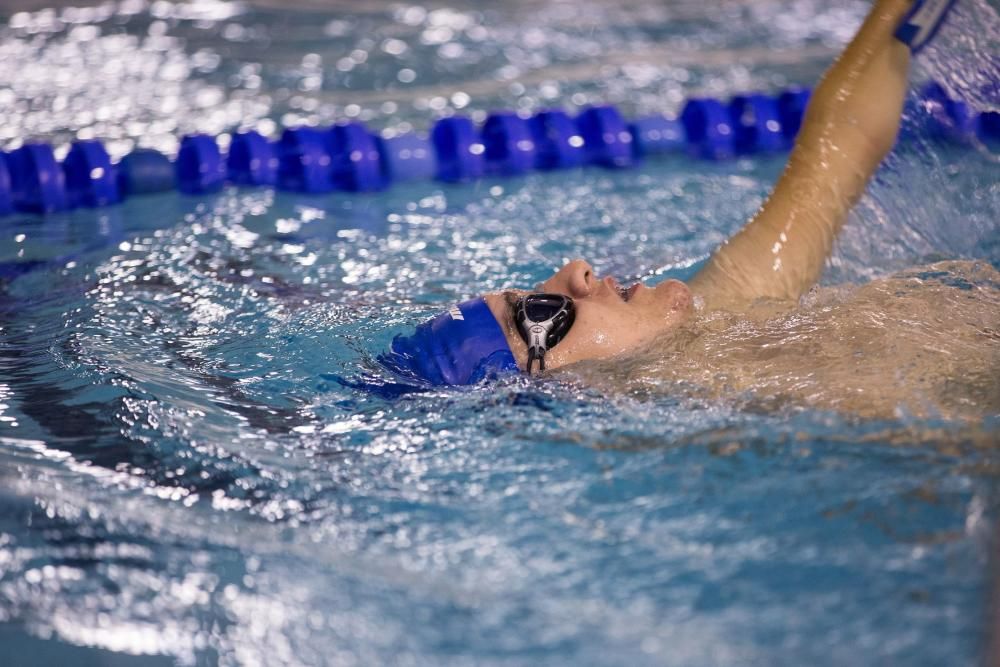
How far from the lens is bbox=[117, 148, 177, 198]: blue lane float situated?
4.27 meters

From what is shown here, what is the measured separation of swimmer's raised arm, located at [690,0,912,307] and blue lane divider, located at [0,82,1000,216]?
1.83 meters

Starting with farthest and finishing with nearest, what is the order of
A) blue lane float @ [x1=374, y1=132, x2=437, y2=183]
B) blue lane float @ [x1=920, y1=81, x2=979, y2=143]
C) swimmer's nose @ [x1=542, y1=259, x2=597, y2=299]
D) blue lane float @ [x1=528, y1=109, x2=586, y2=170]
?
blue lane float @ [x1=528, y1=109, x2=586, y2=170] < blue lane float @ [x1=374, y1=132, x2=437, y2=183] < blue lane float @ [x1=920, y1=81, x2=979, y2=143] < swimmer's nose @ [x1=542, y1=259, x2=597, y2=299]

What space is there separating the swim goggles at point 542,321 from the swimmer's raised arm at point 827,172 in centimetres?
58

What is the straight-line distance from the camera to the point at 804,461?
192 cm

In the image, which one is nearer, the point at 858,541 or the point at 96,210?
the point at 858,541

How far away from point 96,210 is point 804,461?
10.3 feet

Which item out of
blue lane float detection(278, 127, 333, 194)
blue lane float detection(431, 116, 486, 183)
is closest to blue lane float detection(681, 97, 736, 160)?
blue lane float detection(431, 116, 486, 183)

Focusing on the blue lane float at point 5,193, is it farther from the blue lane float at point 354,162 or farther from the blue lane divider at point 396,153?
the blue lane float at point 354,162

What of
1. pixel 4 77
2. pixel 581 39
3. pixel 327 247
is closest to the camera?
pixel 327 247

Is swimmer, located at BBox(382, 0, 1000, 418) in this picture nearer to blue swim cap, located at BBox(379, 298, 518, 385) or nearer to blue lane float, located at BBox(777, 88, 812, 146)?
blue swim cap, located at BBox(379, 298, 518, 385)

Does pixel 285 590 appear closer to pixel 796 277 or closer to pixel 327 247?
pixel 796 277

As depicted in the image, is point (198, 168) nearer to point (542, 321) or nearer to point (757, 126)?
point (757, 126)

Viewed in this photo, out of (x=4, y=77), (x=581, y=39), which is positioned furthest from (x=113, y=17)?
(x=581, y=39)

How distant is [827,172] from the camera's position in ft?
9.18
